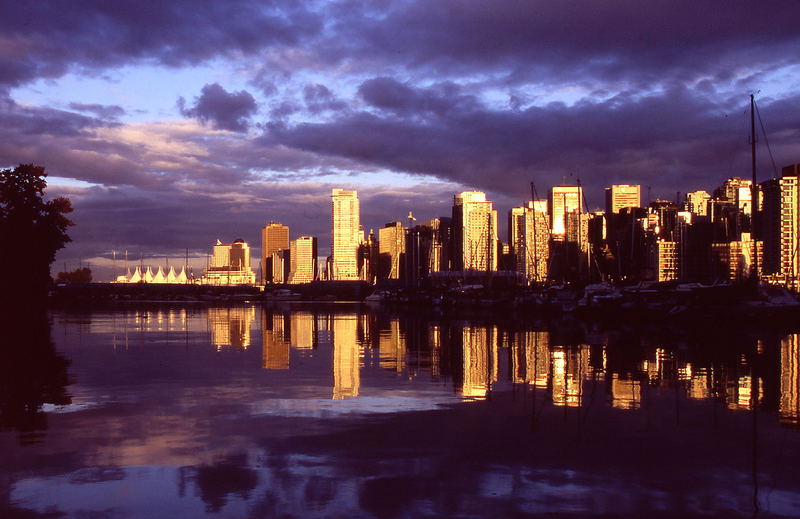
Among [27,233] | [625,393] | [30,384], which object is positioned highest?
[27,233]

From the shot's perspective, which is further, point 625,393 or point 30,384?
point 30,384

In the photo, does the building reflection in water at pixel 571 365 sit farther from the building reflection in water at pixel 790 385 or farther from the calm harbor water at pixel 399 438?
the calm harbor water at pixel 399 438

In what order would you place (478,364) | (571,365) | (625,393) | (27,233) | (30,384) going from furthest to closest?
(27,233) → (478,364) → (571,365) → (30,384) → (625,393)

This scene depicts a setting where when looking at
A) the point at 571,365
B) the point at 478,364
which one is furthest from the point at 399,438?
the point at 571,365

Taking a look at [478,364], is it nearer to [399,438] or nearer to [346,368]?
[346,368]

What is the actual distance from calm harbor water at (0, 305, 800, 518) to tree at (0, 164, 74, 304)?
175 ft

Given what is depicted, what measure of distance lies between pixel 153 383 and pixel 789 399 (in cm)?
1690

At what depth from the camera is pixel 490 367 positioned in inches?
1040

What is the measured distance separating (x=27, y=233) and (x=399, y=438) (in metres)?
73.7

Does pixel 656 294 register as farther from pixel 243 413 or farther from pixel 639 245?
pixel 639 245

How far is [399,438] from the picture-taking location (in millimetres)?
13758

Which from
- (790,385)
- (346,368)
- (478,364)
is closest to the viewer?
(790,385)

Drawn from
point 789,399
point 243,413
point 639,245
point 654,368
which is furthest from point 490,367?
point 639,245

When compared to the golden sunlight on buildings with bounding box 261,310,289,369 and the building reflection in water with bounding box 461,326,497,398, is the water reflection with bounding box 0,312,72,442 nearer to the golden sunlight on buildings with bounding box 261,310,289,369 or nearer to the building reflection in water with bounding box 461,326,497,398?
the golden sunlight on buildings with bounding box 261,310,289,369
